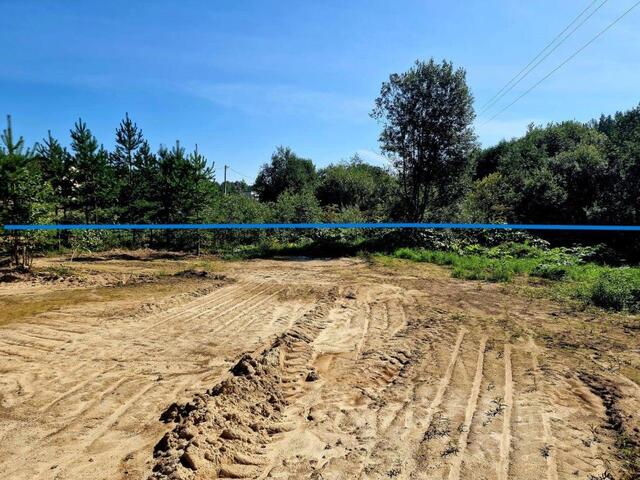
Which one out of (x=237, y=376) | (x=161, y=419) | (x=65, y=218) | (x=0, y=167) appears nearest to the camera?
(x=161, y=419)

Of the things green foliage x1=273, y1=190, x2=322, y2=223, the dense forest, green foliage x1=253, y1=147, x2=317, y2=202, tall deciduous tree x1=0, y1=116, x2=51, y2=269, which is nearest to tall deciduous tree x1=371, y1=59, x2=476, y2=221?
the dense forest

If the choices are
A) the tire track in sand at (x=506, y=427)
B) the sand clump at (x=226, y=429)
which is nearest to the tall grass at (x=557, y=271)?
the tire track in sand at (x=506, y=427)

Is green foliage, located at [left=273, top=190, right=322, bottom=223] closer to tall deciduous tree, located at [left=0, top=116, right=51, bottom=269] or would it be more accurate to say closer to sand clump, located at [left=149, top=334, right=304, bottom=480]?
tall deciduous tree, located at [left=0, top=116, right=51, bottom=269]

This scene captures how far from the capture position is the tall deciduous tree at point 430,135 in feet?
67.1

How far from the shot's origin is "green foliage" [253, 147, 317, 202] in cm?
4356

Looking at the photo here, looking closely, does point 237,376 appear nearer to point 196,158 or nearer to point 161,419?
point 161,419

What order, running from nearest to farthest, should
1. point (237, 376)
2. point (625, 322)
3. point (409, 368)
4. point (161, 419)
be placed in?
point (161, 419) < point (237, 376) < point (409, 368) < point (625, 322)

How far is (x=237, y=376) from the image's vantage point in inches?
213

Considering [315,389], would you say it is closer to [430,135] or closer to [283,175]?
[430,135]

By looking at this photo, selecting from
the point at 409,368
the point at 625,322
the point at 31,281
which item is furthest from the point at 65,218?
the point at 625,322

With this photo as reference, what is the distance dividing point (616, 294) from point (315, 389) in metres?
8.58

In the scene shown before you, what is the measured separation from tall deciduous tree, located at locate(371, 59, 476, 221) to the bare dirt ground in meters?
12.0

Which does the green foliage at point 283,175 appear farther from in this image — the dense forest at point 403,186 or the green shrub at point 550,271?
the green shrub at point 550,271

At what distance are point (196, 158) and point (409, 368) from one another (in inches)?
721
